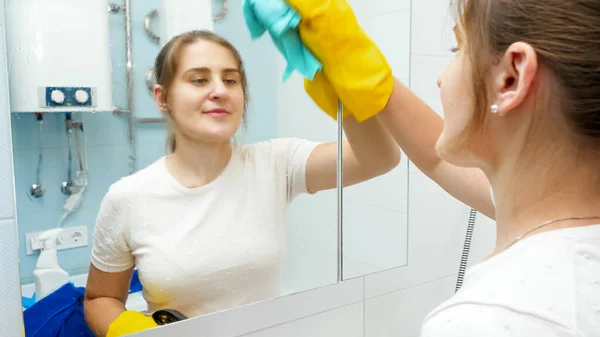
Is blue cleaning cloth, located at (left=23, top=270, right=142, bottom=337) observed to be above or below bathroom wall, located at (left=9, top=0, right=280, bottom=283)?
below

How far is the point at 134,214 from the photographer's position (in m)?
0.80

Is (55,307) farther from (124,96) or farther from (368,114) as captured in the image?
(368,114)

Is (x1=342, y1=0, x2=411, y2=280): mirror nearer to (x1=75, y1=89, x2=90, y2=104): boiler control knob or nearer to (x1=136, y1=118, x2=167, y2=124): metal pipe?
(x1=136, y1=118, x2=167, y2=124): metal pipe

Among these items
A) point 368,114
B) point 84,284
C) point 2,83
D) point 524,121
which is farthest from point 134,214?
→ point 524,121

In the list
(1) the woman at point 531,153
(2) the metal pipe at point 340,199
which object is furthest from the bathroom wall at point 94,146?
(1) the woman at point 531,153

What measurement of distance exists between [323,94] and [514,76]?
0.50m

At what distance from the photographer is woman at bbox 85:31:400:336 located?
789 millimetres

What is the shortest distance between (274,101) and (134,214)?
1.12ft

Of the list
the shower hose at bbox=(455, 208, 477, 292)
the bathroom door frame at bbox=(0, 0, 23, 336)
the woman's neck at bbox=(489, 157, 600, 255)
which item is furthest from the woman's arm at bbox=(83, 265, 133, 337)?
the shower hose at bbox=(455, 208, 477, 292)

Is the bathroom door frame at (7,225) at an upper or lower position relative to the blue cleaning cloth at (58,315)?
upper

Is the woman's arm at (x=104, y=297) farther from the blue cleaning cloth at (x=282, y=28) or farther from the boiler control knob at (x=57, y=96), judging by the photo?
the blue cleaning cloth at (x=282, y=28)

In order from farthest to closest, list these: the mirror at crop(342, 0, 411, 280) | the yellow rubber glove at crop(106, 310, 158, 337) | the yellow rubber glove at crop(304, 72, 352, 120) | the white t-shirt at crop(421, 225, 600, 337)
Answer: the mirror at crop(342, 0, 411, 280) → the yellow rubber glove at crop(304, 72, 352, 120) → the yellow rubber glove at crop(106, 310, 158, 337) → the white t-shirt at crop(421, 225, 600, 337)

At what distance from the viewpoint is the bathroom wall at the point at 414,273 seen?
3.31ft

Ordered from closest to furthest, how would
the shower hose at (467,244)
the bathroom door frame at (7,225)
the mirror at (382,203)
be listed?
the bathroom door frame at (7,225), the mirror at (382,203), the shower hose at (467,244)
